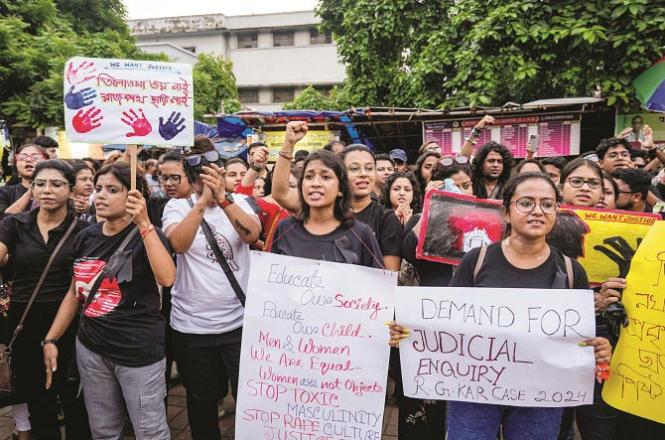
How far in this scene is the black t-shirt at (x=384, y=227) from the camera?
2.78 metres

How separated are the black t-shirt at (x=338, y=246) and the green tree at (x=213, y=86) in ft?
56.5

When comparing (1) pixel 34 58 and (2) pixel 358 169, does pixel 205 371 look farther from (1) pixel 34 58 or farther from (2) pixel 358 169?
(1) pixel 34 58

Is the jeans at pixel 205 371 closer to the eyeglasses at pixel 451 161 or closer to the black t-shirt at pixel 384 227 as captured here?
the black t-shirt at pixel 384 227

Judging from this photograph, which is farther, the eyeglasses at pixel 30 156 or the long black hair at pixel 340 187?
the eyeglasses at pixel 30 156

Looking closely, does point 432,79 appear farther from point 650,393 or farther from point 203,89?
point 203,89

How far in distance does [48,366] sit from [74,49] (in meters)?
11.5

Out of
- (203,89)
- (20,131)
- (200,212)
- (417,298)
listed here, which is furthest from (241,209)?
(203,89)

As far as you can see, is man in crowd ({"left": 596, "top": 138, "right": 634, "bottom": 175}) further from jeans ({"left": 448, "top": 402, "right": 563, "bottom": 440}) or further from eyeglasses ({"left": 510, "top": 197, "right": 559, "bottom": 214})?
jeans ({"left": 448, "top": 402, "right": 563, "bottom": 440})

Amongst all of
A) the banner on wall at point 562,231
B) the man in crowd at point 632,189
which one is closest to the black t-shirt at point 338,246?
the banner on wall at point 562,231

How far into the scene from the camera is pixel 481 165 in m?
4.09

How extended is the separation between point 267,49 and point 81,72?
2714 centimetres

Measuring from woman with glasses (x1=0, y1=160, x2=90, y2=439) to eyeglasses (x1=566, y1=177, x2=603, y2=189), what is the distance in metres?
3.19

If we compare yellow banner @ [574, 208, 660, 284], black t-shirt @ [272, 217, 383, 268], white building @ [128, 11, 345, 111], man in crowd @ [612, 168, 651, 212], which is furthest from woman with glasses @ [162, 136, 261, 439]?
white building @ [128, 11, 345, 111]

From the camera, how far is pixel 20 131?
11.0 m
